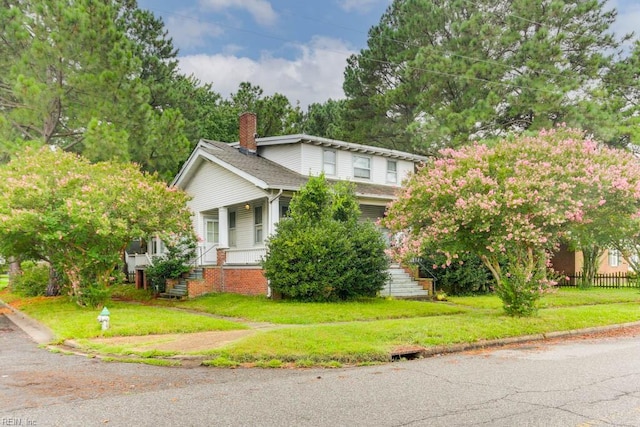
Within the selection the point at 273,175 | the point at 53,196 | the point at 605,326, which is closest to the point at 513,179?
the point at 605,326

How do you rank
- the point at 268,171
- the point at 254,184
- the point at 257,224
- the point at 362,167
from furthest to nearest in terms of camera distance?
the point at 362,167
the point at 257,224
the point at 268,171
the point at 254,184

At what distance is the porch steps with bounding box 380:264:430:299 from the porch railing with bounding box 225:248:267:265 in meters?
4.65

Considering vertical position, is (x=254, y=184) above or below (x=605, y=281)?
above

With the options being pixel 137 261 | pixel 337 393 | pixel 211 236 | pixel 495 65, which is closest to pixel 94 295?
pixel 211 236

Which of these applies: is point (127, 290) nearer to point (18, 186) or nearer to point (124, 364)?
point (18, 186)

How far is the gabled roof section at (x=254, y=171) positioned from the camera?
19.0 metres

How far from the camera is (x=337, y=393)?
22.0ft

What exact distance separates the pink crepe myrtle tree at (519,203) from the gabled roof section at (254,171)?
6.51 meters

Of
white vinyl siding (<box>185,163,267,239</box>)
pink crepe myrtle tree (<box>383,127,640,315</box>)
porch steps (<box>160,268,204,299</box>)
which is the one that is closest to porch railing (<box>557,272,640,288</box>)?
pink crepe myrtle tree (<box>383,127,640,315</box>)

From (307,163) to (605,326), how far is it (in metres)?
12.9

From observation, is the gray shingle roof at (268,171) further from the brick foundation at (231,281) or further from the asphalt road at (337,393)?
the asphalt road at (337,393)

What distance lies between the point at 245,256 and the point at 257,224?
224cm

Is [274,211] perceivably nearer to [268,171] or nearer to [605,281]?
[268,171]

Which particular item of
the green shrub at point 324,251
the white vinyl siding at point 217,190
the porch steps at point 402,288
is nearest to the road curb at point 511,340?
the green shrub at point 324,251
